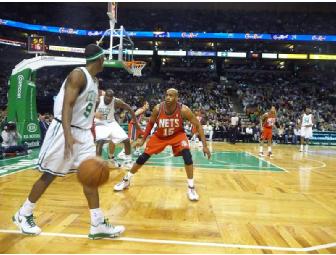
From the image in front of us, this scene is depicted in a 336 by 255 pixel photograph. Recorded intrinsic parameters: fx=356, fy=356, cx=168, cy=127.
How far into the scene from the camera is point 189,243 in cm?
343

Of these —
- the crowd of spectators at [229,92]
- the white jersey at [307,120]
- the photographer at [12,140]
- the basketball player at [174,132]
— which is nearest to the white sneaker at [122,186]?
the basketball player at [174,132]

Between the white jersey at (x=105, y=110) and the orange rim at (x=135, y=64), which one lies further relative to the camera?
the orange rim at (x=135, y=64)

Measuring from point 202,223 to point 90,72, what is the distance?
211 cm

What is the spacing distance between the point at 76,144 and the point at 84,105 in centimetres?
40

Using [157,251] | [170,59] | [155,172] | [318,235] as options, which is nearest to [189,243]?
[157,251]

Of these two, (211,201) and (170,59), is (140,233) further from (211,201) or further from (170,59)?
(170,59)

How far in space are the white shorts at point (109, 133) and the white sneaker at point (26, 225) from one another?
3891 millimetres

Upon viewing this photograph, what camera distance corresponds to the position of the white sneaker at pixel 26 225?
353 cm

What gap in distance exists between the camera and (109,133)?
7.51m

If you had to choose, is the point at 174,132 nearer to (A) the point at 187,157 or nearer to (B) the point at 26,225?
(A) the point at 187,157

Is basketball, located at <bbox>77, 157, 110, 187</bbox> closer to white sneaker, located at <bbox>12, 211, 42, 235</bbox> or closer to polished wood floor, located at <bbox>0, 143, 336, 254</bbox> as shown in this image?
polished wood floor, located at <bbox>0, 143, 336, 254</bbox>

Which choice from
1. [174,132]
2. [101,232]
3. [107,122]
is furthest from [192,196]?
[107,122]

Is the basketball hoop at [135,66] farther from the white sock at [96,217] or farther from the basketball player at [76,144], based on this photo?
the white sock at [96,217]

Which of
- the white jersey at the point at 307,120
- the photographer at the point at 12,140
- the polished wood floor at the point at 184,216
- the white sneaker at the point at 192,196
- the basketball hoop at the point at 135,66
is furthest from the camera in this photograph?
the white jersey at the point at 307,120
